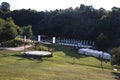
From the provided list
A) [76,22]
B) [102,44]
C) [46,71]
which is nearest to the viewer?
[46,71]

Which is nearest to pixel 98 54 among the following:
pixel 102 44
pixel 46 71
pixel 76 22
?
pixel 102 44

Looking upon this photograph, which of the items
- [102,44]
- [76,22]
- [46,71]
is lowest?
[46,71]

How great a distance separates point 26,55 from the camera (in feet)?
181

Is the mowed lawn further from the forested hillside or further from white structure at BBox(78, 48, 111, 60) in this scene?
the forested hillside

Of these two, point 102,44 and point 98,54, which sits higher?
point 102,44

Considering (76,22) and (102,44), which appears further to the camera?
(76,22)

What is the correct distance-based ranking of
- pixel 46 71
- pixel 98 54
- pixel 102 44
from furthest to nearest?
1. pixel 102 44
2. pixel 98 54
3. pixel 46 71

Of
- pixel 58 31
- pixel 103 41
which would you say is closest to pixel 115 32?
pixel 103 41

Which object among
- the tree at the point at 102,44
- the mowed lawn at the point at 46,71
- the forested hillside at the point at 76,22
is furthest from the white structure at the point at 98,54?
the mowed lawn at the point at 46,71

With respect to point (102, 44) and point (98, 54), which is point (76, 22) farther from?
point (98, 54)

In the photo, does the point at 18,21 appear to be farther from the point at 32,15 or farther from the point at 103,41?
the point at 103,41

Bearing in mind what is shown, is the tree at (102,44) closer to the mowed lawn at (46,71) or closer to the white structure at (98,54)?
the white structure at (98,54)

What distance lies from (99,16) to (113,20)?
18.5 meters

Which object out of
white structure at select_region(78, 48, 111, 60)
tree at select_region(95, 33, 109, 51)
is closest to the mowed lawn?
white structure at select_region(78, 48, 111, 60)
